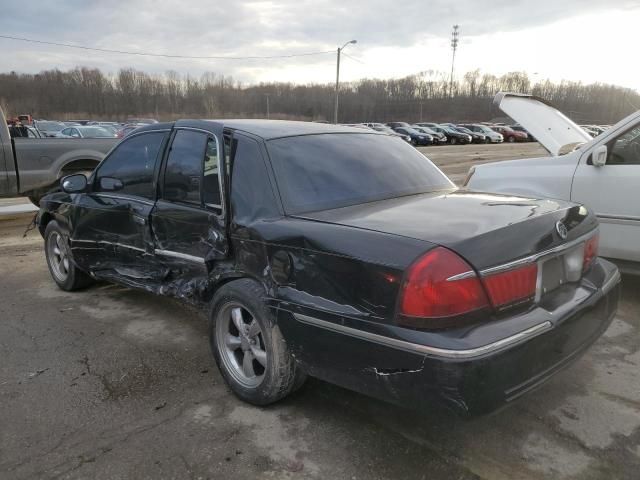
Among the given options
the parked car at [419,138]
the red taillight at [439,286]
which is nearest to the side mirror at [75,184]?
the red taillight at [439,286]

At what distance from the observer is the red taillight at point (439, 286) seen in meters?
2.21

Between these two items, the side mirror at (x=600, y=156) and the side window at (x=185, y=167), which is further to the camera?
the side mirror at (x=600, y=156)

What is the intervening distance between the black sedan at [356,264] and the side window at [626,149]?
1.77 m

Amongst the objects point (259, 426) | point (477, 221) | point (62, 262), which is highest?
point (477, 221)

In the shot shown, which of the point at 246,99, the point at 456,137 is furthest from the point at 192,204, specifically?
the point at 246,99

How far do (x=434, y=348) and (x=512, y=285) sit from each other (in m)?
0.50

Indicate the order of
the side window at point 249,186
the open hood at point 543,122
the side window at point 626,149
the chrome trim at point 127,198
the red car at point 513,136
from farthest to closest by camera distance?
the red car at point 513,136 → the open hood at point 543,122 → the side window at point 626,149 → the chrome trim at point 127,198 → the side window at point 249,186

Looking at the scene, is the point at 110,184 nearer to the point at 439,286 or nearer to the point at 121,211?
the point at 121,211

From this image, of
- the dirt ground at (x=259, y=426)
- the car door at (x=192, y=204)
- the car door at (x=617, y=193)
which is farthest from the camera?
the car door at (x=617, y=193)

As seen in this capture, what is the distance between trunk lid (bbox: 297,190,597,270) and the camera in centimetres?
232

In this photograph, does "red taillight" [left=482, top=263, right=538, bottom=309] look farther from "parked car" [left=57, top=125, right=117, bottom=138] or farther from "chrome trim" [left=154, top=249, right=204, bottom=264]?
"parked car" [left=57, top=125, right=117, bottom=138]

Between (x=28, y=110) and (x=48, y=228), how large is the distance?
285 ft

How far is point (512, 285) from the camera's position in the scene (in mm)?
2367

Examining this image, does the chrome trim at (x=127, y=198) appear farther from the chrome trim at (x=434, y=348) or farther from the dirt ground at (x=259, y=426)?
the chrome trim at (x=434, y=348)
